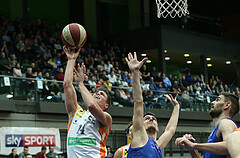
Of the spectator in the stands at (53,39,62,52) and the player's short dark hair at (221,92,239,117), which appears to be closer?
the player's short dark hair at (221,92,239,117)

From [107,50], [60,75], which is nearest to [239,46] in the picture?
[107,50]

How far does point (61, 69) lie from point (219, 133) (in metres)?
11.3

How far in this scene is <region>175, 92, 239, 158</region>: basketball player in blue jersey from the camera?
443 centimetres

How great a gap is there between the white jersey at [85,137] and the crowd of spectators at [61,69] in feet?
28.9

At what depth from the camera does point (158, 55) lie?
77.0 ft

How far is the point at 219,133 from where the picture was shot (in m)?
4.94

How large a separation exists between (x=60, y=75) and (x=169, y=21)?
975 centimetres

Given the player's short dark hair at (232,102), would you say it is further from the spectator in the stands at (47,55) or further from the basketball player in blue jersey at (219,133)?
the spectator in the stands at (47,55)

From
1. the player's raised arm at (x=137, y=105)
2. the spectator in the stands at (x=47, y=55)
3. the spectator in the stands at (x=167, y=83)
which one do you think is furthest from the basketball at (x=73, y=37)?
the spectator in the stands at (x=167, y=83)

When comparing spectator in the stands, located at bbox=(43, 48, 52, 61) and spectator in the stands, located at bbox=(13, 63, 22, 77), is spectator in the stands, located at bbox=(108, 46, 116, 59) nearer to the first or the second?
spectator in the stands, located at bbox=(43, 48, 52, 61)

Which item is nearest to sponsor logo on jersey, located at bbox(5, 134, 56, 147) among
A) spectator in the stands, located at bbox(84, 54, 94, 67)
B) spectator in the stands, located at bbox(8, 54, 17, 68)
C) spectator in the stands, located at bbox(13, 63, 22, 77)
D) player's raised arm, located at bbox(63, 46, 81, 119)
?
spectator in the stands, located at bbox(13, 63, 22, 77)

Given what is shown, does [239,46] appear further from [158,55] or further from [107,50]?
[107,50]

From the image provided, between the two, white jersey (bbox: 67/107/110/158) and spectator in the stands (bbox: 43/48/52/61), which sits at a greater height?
spectator in the stands (bbox: 43/48/52/61)

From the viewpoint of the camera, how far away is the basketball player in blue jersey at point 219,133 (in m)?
4.43
